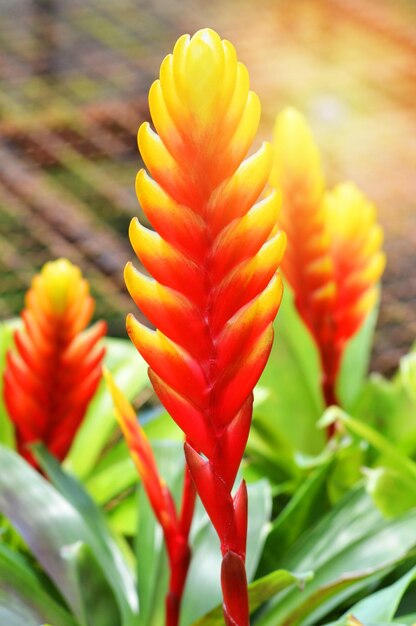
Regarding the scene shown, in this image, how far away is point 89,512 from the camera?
1.04 m

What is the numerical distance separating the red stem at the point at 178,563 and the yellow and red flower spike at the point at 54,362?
9.4 inches

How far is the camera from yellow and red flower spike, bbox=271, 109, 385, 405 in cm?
109

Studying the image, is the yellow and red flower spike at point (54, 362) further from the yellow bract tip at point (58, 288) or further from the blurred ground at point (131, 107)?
the blurred ground at point (131, 107)

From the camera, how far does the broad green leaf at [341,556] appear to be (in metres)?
0.85

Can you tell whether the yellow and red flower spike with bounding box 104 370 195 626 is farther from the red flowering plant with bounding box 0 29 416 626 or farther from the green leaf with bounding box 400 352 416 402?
the green leaf with bounding box 400 352 416 402

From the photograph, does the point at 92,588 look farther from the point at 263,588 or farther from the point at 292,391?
the point at 292,391

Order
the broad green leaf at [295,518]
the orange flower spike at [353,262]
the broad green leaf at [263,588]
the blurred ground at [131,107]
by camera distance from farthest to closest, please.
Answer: the blurred ground at [131,107] < the orange flower spike at [353,262] < the broad green leaf at [295,518] < the broad green leaf at [263,588]

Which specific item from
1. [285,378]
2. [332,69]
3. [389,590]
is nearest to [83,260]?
[285,378]

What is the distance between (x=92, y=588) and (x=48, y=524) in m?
0.08

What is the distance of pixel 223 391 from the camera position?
676mm

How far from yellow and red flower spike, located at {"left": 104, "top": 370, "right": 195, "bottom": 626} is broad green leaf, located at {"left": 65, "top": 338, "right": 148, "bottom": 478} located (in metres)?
0.40

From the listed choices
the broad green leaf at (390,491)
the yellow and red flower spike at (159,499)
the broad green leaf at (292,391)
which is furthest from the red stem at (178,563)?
the broad green leaf at (292,391)

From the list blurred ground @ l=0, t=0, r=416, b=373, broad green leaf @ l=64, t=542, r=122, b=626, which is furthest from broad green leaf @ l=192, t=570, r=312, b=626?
blurred ground @ l=0, t=0, r=416, b=373

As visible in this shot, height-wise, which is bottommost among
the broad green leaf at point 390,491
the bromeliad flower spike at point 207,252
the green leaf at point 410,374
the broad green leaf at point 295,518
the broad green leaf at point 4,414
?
the broad green leaf at point 4,414
